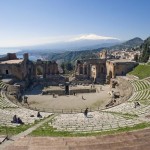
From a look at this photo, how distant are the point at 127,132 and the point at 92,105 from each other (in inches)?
964

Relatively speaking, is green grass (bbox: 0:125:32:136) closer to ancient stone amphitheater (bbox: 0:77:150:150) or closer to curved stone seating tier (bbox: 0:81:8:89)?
ancient stone amphitheater (bbox: 0:77:150:150)

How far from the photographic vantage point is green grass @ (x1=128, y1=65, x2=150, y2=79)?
64.6 meters

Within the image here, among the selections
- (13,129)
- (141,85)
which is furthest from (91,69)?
(13,129)

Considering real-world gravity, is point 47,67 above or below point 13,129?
above

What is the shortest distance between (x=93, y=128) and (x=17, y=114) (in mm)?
13638

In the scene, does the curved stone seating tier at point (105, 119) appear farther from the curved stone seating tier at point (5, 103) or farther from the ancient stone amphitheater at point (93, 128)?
the curved stone seating tier at point (5, 103)

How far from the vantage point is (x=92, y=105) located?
2080 inches

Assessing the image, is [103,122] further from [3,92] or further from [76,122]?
[3,92]

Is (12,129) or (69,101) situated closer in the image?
(12,129)

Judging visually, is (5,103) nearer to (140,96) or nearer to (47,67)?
(140,96)

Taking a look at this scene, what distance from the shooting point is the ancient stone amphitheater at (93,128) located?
25016mm

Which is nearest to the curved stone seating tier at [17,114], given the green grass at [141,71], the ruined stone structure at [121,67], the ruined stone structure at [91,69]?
the green grass at [141,71]

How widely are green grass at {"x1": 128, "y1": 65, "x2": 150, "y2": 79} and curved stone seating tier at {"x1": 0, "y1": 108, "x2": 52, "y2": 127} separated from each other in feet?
110

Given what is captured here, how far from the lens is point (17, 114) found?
1521 inches
